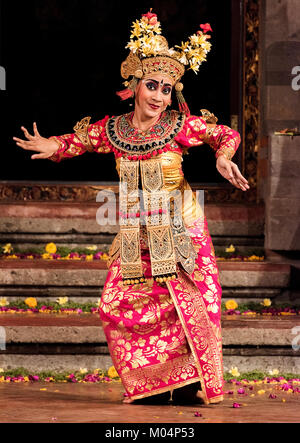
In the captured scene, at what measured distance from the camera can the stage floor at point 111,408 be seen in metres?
4.47

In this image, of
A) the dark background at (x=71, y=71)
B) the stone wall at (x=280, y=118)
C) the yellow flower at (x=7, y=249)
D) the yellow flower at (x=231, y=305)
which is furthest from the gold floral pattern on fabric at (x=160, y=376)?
the dark background at (x=71, y=71)

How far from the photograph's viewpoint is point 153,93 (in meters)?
5.01

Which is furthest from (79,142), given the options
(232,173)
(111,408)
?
(111,408)

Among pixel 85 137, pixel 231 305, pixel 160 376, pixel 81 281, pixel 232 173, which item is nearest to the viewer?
pixel 232 173

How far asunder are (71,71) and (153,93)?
3.77 m

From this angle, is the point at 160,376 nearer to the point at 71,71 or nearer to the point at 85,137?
the point at 85,137

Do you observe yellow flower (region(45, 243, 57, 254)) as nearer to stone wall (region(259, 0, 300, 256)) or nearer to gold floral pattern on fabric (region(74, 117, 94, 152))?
stone wall (region(259, 0, 300, 256))

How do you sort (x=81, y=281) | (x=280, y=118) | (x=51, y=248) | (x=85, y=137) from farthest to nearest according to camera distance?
(x=280, y=118) < (x=51, y=248) < (x=81, y=281) < (x=85, y=137)

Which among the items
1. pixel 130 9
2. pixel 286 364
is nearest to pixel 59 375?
pixel 286 364

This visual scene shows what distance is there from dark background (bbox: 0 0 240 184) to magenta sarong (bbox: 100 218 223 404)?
3.58m

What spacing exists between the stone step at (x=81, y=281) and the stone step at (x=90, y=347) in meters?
0.72

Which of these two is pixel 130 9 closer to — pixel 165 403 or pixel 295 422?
pixel 165 403

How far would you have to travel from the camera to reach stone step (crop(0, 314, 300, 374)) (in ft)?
19.8

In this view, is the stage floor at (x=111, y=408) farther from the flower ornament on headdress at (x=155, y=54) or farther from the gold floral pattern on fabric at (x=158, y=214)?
the flower ornament on headdress at (x=155, y=54)
